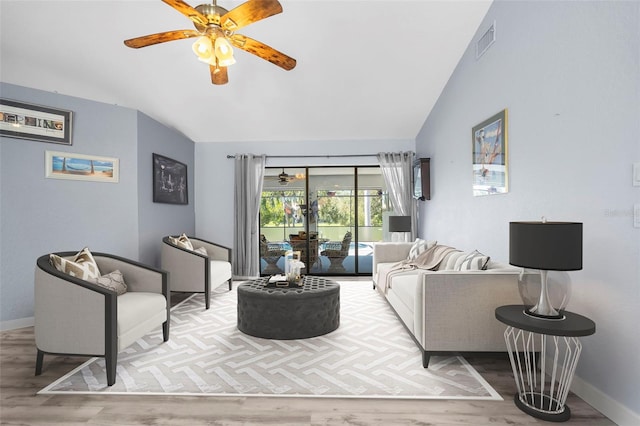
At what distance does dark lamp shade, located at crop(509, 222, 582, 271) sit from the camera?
6.14 ft

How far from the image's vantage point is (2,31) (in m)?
3.09

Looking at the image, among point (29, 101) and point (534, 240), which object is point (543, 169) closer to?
point (534, 240)

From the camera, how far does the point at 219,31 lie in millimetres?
2400

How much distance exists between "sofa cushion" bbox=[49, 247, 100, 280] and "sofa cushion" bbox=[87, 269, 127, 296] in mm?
56

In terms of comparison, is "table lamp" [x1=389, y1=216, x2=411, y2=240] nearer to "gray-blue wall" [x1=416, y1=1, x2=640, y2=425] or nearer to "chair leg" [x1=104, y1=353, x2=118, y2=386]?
"gray-blue wall" [x1=416, y1=1, x2=640, y2=425]

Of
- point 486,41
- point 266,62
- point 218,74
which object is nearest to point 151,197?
point 266,62

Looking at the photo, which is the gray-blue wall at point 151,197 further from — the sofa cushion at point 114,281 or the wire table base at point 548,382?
the wire table base at point 548,382

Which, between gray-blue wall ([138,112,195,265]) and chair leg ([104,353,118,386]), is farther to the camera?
gray-blue wall ([138,112,195,265])

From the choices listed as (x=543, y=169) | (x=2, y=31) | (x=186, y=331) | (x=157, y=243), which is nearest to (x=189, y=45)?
(x=2, y=31)

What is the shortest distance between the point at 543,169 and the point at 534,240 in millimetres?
1005

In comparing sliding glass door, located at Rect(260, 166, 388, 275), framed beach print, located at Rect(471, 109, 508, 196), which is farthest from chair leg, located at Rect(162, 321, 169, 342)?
framed beach print, located at Rect(471, 109, 508, 196)

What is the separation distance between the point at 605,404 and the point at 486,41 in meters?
3.28

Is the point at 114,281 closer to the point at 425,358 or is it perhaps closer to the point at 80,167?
the point at 80,167

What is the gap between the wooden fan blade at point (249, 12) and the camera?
7.00 feet
